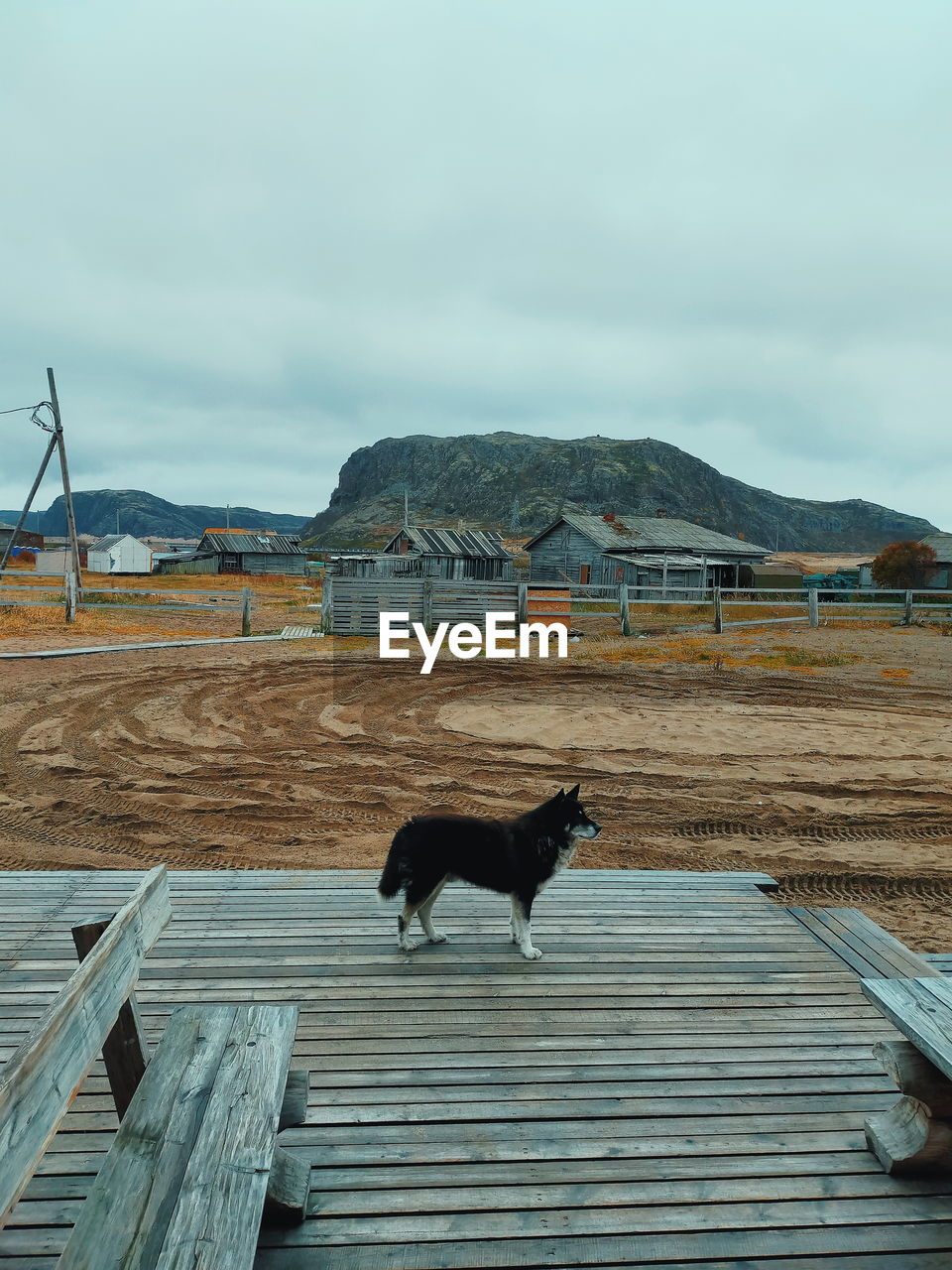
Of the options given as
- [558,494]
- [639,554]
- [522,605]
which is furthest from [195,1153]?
[558,494]

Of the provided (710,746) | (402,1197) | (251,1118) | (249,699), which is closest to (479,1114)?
(402,1197)

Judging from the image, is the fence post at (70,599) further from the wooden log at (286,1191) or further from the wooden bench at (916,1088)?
the wooden bench at (916,1088)

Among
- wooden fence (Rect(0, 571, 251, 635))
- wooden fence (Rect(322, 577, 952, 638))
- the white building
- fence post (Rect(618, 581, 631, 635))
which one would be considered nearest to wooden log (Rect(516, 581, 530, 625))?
wooden fence (Rect(322, 577, 952, 638))

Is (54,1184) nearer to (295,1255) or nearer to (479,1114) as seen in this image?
(295,1255)

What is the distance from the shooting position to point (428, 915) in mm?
4648

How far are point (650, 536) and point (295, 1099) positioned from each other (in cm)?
4688

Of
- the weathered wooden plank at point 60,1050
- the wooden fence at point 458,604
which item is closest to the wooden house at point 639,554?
the wooden fence at point 458,604

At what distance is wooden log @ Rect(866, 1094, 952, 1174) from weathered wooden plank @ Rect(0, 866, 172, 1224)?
2.62 metres

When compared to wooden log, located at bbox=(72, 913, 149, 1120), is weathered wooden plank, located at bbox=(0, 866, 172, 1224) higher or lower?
higher

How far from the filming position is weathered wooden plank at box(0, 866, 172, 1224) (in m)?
1.70

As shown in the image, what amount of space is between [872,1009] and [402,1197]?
2619mm

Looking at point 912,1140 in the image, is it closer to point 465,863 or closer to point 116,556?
point 465,863

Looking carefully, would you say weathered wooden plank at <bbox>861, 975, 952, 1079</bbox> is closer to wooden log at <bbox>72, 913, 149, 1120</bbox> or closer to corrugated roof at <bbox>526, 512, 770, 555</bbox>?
wooden log at <bbox>72, 913, 149, 1120</bbox>

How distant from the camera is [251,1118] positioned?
2.38 m
